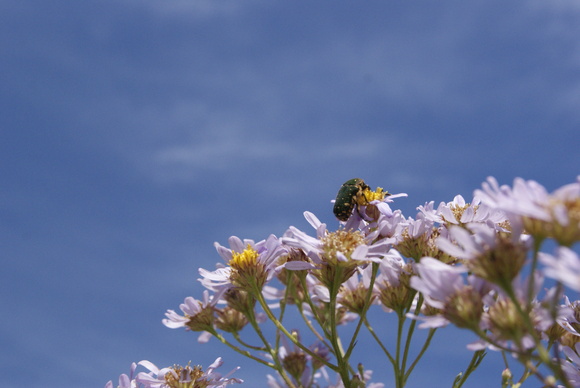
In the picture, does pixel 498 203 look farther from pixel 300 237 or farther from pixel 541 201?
pixel 300 237

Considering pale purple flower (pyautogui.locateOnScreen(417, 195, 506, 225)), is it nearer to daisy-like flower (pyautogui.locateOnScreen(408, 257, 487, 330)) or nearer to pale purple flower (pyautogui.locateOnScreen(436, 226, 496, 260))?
daisy-like flower (pyautogui.locateOnScreen(408, 257, 487, 330))

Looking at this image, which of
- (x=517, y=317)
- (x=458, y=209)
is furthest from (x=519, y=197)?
(x=458, y=209)

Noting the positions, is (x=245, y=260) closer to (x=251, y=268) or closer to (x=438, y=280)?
(x=251, y=268)

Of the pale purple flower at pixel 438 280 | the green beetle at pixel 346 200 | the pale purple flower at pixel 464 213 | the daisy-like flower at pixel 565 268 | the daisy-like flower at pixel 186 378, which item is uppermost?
the green beetle at pixel 346 200

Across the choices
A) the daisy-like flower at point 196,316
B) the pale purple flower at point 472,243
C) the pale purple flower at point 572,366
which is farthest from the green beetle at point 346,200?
the pale purple flower at point 472,243

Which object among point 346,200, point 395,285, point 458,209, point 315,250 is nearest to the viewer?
point 315,250

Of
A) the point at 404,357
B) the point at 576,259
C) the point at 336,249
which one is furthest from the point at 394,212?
the point at 576,259

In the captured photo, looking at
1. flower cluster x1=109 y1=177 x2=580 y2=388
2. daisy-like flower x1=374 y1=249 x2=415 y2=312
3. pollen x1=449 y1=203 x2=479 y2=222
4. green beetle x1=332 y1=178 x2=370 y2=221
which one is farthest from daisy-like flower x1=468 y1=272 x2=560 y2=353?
green beetle x1=332 y1=178 x2=370 y2=221

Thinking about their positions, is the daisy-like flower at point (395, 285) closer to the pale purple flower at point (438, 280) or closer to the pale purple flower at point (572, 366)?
the pale purple flower at point (572, 366)
